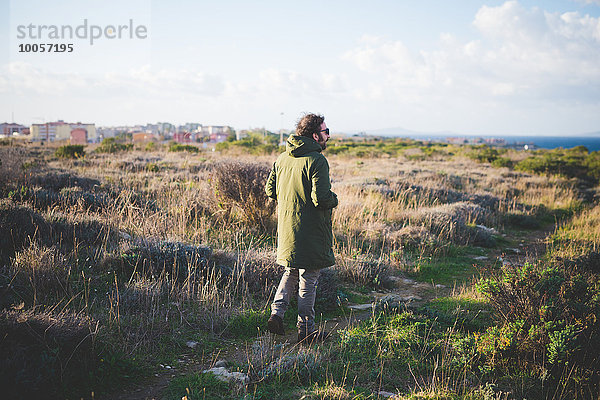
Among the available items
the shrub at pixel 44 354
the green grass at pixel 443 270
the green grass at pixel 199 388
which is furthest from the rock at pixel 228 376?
the green grass at pixel 443 270

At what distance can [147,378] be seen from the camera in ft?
11.6

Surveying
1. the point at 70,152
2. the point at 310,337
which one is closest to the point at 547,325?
the point at 310,337

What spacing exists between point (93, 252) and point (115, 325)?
215cm

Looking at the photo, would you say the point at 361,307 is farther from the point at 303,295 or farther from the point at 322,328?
the point at 303,295

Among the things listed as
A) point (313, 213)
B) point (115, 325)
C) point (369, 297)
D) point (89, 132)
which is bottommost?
point (369, 297)

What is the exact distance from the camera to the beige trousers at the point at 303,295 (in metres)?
4.32

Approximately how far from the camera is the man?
4.11m

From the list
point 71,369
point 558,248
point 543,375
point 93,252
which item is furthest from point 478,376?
point 558,248

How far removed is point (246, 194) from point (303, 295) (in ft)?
15.3

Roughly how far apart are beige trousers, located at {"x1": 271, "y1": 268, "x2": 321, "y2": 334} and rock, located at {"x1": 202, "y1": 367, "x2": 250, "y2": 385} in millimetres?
998

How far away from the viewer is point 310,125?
4.23 metres

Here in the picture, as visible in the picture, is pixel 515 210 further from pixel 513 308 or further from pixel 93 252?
pixel 93 252

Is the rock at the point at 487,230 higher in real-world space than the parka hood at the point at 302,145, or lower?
lower

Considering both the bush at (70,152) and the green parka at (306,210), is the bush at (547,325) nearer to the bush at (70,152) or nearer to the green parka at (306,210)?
the green parka at (306,210)
